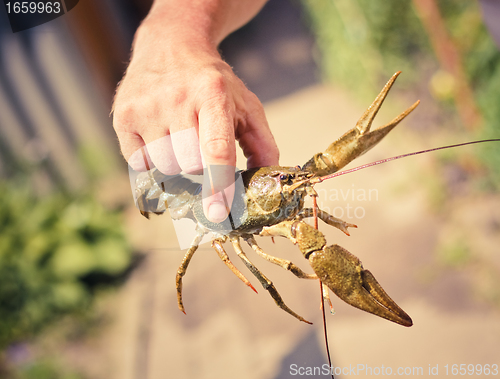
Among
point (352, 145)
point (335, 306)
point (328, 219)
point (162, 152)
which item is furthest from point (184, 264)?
point (335, 306)

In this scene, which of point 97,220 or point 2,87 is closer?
point 2,87

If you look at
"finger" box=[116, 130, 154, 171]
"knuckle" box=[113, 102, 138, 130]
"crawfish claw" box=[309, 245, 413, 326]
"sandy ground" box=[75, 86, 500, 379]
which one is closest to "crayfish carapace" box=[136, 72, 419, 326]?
"crawfish claw" box=[309, 245, 413, 326]

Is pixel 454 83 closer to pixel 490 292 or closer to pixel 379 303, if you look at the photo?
pixel 490 292

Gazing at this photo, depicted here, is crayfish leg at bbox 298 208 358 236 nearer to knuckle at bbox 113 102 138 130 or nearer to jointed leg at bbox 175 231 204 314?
jointed leg at bbox 175 231 204 314

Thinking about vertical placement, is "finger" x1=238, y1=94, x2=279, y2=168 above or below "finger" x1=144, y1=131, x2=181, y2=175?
below

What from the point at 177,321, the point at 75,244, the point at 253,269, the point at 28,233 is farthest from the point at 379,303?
the point at 28,233
